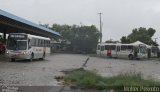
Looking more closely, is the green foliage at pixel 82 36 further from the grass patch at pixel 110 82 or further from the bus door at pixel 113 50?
the grass patch at pixel 110 82

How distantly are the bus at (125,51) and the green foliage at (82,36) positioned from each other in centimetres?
3506

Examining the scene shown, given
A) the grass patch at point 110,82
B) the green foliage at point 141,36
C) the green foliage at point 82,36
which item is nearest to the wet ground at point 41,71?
the grass patch at point 110,82

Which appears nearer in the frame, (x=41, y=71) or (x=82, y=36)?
(x=41, y=71)

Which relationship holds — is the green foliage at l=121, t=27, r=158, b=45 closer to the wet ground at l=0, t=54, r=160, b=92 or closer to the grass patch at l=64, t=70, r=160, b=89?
the wet ground at l=0, t=54, r=160, b=92

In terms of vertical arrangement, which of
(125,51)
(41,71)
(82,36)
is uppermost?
(82,36)

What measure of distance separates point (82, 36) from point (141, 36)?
1619 cm

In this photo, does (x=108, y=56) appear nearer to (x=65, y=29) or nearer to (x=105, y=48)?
(x=105, y=48)

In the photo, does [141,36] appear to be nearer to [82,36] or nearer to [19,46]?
[82,36]

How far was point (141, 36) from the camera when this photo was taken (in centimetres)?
10450

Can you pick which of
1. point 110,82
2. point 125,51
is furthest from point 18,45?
point 125,51

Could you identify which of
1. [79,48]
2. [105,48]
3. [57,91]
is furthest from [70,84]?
[79,48]

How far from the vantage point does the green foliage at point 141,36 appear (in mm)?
103056

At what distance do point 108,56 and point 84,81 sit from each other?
164ft

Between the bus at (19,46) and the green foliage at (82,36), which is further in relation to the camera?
the green foliage at (82,36)
